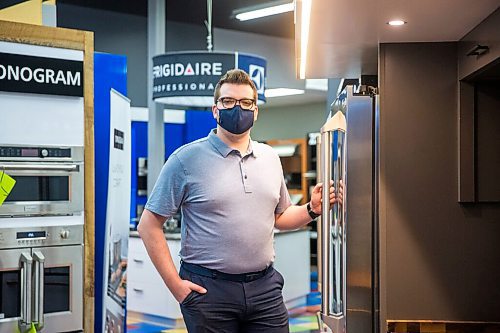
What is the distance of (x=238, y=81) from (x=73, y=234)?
1341mm

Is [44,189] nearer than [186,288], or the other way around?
[186,288]

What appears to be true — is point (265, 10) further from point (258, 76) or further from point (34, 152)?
point (34, 152)

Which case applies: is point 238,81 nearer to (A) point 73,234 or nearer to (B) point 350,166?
(B) point 350,166

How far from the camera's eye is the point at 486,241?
2.79 metres

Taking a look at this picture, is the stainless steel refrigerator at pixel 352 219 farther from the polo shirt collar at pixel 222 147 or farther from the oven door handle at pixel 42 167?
the oven door handle at pixel 42 167

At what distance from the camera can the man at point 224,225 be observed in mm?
2664

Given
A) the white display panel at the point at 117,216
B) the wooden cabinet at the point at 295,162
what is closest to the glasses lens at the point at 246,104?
the white display panel at the point at 117,216

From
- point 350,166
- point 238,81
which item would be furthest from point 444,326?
point 238,81

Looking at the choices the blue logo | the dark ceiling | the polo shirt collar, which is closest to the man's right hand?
the polo shirt collar

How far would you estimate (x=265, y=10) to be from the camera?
28.7ft

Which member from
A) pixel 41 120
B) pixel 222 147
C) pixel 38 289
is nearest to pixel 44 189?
pixel 41 120

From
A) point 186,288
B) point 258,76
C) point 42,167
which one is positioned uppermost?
point 258,76

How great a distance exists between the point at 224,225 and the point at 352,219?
0.47 m

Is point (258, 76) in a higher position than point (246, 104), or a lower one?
higher
